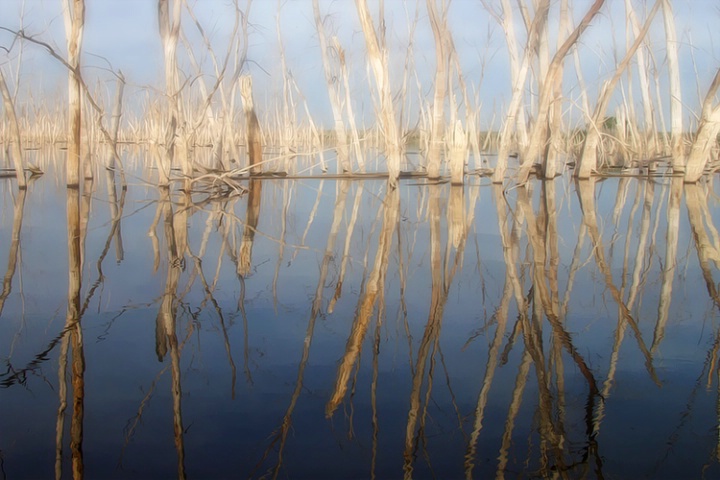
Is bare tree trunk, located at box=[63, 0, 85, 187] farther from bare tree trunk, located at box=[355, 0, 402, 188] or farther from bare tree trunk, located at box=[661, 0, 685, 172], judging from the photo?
bare tree trunk, located at box=[661, 0, 685, 172]

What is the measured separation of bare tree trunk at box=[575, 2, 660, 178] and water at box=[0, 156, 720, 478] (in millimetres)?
4181

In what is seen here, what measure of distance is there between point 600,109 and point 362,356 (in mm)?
8341

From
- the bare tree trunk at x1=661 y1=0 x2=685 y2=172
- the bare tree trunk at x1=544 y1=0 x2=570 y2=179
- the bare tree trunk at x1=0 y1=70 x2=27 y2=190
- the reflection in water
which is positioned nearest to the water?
the reflection in water

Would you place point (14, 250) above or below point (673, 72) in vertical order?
below

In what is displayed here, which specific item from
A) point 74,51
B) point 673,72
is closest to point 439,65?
point 673,72

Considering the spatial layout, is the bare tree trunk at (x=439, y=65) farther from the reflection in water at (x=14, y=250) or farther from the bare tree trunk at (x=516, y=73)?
the reflection in water at (x=14, y=250)

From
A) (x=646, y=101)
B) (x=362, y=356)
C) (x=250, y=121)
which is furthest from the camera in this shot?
(x=646, y=101)

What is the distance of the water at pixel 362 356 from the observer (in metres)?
1.68

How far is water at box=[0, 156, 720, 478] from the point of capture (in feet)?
5.50

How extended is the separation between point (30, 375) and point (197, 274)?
5.47 feet

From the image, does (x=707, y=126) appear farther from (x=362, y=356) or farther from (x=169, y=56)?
(x=362, y=356)

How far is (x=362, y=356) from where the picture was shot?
2389mm

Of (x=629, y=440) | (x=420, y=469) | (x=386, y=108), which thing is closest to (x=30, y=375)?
(x=420, y=469)

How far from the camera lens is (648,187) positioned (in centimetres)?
977
